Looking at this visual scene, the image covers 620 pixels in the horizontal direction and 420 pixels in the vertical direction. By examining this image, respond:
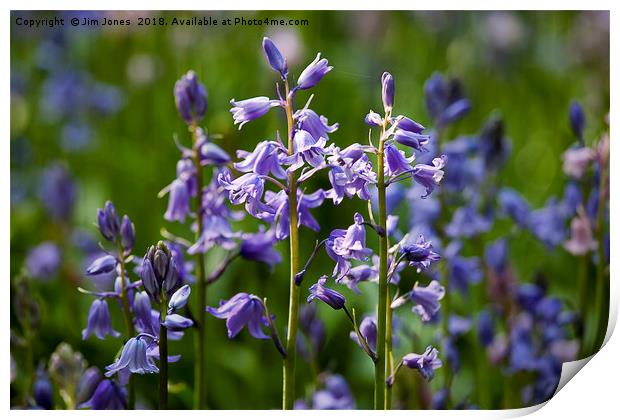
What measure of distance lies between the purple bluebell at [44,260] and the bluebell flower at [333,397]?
0.73m

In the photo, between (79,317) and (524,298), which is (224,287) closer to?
(79,317)

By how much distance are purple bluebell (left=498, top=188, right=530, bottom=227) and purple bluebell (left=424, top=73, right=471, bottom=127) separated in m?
0.23

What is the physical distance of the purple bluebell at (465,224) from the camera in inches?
75.0

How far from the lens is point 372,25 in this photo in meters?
2.03

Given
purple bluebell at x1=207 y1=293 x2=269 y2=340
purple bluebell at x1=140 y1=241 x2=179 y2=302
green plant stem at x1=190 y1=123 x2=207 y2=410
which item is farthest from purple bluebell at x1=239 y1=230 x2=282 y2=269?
purple bluebell at x1=140 y1=241 x2=179 y2=302

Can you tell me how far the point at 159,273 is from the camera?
112 centimetres

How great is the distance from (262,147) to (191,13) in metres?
0.65

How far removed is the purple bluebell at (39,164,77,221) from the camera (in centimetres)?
208

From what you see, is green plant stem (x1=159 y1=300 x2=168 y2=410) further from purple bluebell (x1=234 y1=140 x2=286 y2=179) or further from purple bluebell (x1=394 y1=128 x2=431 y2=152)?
purple bluebell (x1=394 y1=128 x2=431 y2=152)

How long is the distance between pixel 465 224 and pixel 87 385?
2.88 ft

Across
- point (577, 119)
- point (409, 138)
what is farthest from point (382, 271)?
point (577, 119)
